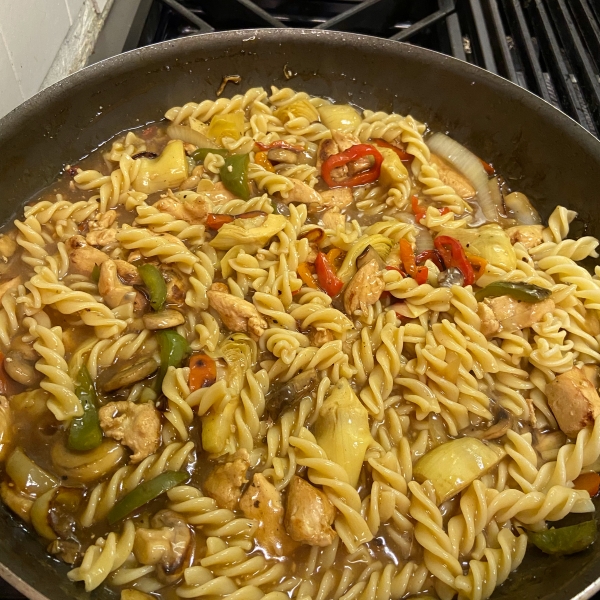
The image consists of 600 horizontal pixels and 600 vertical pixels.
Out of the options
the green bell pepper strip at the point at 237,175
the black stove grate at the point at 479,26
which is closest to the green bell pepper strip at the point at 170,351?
the green bell pepper strip at the point at 237,175

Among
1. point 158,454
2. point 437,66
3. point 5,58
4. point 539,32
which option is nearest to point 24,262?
point 5,58

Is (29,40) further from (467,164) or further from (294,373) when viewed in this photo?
(467,164)

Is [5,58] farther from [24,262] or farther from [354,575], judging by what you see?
[354,575]

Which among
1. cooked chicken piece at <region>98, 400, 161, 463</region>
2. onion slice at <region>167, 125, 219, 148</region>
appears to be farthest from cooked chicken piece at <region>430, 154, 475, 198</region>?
cooked chicken piece at <region>98, 400, 161, 463</region>

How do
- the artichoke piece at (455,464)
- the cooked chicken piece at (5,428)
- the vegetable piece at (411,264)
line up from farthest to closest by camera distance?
the vegetable piece at (411,264) → the cooked chicken piece at (5,428) → the artichoke piece at (455,464)

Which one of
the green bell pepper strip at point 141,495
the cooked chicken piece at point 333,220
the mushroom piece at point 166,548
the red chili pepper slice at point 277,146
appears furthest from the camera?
the red chili pepper slice at point 277,146

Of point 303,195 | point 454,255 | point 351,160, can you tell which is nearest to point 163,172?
point 303,195

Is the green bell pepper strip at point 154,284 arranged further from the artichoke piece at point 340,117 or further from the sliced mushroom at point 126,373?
the artichoke piece at point 340,117
